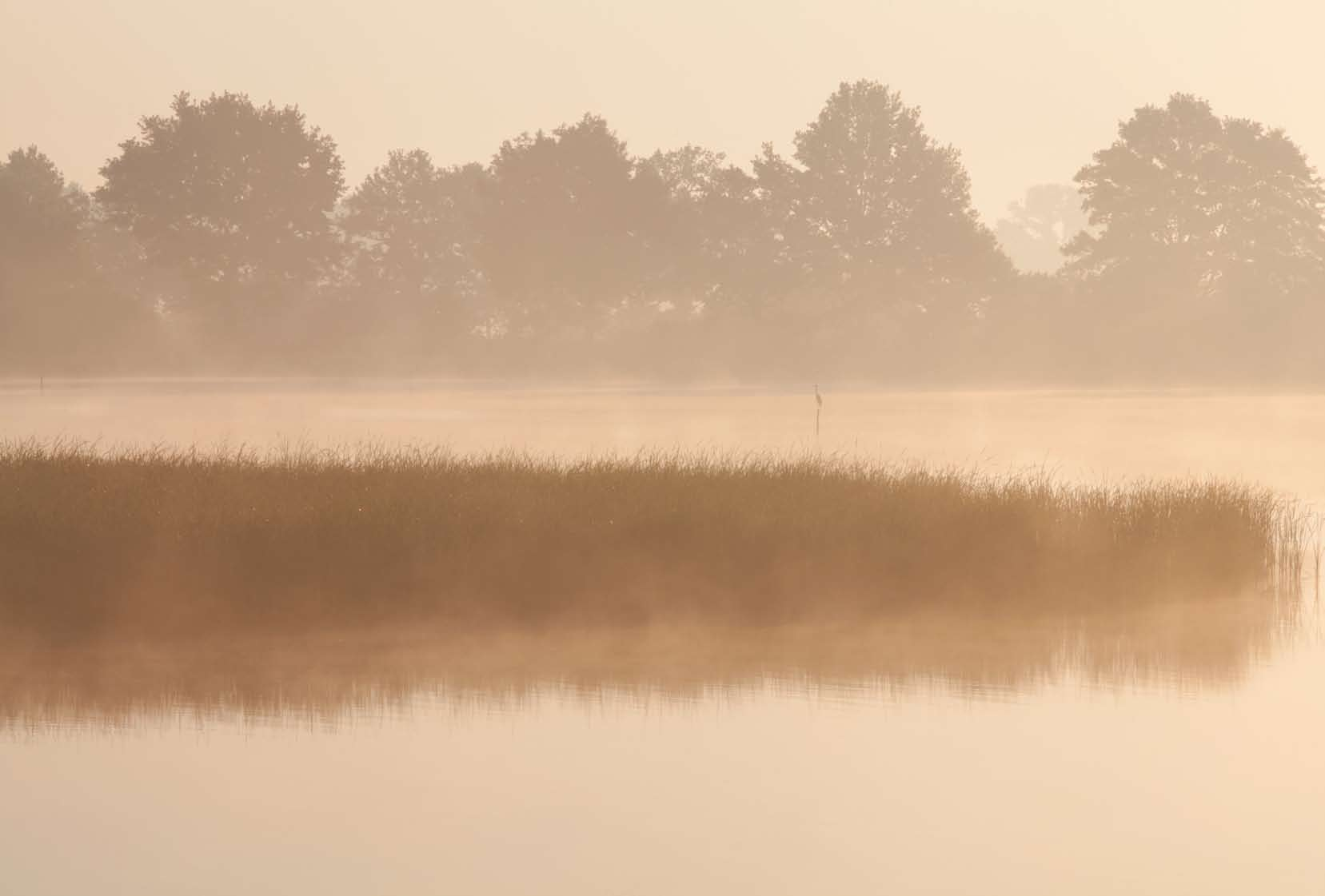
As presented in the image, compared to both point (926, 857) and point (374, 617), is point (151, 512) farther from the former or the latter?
point (926, 857)

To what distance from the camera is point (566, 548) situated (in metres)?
19.7

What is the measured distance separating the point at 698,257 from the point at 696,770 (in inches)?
3136

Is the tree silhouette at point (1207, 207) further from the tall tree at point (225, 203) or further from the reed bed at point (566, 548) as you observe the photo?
the reed bed at point (566, 548)

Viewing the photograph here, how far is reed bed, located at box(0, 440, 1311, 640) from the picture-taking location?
18.2m

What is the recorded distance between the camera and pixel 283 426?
5084 cm

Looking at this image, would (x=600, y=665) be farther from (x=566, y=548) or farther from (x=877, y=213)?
(x=877, y=213)

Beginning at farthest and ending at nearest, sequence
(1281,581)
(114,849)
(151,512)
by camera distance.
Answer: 1. (1281,581)
2. (151,512)
3. (114,849)

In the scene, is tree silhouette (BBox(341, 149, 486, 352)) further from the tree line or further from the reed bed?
the reed bed

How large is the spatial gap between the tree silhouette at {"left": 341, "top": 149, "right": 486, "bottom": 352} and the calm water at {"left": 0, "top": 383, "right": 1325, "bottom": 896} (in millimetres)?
76792

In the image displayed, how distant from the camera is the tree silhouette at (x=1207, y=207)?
8825 cm

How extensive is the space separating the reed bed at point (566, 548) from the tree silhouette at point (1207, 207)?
221 ft

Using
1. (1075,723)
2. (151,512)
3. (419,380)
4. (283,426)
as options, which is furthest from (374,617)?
(419,380)

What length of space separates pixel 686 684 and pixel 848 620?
361 centimetres

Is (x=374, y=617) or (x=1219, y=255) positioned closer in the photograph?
(x=374, y=617)
